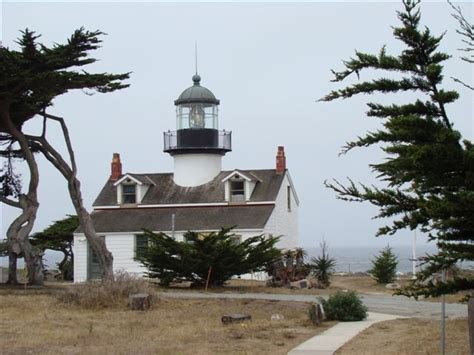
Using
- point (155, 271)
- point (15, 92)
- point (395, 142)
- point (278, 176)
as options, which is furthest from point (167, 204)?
point (395, 142)

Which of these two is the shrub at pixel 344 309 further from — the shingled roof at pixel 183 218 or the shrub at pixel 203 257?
the shingled roof at pixel 183 218

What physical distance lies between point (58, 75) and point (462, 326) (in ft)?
46.6

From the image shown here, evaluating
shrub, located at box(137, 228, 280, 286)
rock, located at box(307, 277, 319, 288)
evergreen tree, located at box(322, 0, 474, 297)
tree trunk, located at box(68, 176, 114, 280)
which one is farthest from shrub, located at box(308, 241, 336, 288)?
evergreen tree, located at box(322, 0, 474, 297)

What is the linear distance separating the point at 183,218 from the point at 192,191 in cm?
211

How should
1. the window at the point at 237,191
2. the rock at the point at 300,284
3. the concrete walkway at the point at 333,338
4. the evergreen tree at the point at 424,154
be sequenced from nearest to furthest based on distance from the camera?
the evergreen tree at the point at 424,154 → the concrete walkway at the point at 333,338 → the rock at the point at 300,284 → the window at the point at 237,191

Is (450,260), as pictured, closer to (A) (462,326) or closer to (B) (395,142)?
(B) (395,142)

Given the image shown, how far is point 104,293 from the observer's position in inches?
808

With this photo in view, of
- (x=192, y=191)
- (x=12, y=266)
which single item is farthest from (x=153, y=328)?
(x=192, y=191)

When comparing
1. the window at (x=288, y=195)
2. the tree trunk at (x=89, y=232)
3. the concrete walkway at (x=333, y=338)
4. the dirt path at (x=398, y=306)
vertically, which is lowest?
the concrete walkway at (x=333, y=338)

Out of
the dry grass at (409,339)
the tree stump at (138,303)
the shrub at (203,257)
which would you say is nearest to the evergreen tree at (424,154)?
the dry grass at (409,339)

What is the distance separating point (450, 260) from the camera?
29.0 feet

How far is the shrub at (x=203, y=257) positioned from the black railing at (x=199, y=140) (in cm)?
1097

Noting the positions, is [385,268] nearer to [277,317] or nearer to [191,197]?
[191,197]

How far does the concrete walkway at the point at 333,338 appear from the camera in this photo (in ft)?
43.0
